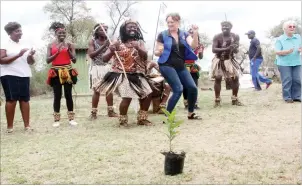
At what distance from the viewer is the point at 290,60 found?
9.50m

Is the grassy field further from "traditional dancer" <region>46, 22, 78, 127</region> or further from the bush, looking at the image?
the bush

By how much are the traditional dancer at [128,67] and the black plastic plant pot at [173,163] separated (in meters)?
2.70

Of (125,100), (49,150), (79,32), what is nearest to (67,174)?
(49,150)

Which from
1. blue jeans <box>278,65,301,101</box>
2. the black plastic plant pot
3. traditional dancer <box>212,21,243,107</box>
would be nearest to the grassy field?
the black plastic plant pot

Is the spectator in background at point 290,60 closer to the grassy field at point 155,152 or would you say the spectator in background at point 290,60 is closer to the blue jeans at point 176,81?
the grassy field at point 155,152

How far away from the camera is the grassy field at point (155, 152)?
422cm

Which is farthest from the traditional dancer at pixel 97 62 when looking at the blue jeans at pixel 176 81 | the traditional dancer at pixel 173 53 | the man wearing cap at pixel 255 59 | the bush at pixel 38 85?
the bush at pixel 38 85

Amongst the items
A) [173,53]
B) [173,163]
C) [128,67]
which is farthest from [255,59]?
[173,163]

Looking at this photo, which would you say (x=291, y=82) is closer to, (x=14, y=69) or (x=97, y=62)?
(x=97, y=62)

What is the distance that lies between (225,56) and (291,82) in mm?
1774

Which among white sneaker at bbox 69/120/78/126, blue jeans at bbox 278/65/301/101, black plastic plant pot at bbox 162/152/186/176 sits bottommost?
white sneaker at bbox 69/120/78/126

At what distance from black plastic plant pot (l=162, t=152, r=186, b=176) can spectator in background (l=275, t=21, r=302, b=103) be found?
19.0 ft

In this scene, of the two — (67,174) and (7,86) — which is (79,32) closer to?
(7,86)

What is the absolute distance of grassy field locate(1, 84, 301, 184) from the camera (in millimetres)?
4219
